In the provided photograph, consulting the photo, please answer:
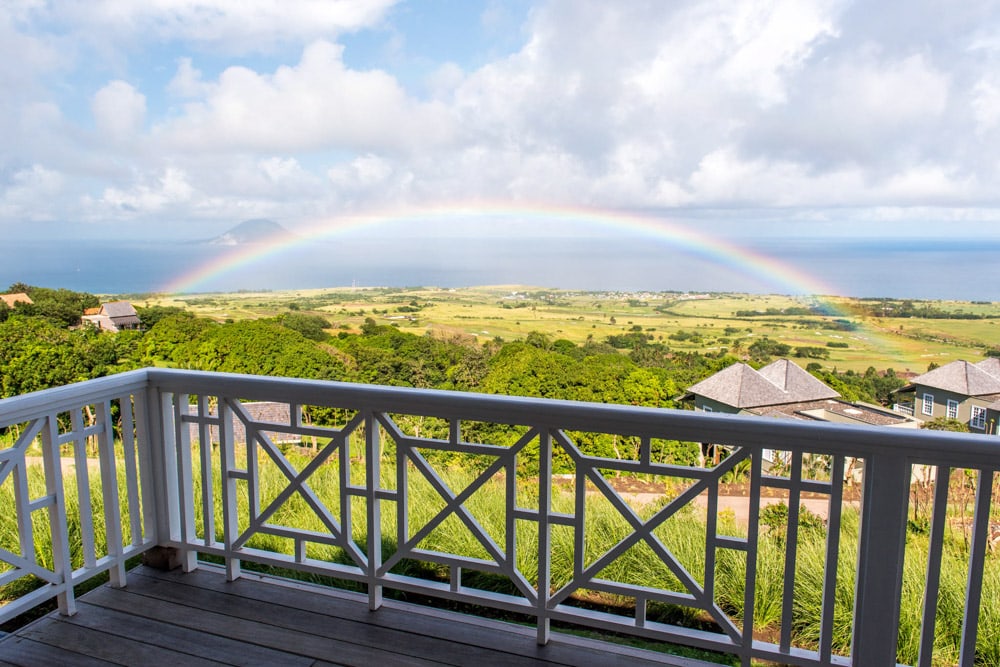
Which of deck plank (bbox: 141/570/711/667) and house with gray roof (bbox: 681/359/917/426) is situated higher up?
house with gray roof (bbox: 681/359/917/426)

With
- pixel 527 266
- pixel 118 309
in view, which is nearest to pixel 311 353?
pixel 118 309

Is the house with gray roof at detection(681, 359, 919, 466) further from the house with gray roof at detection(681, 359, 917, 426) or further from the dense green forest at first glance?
the dense green forest

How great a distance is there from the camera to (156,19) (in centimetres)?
628

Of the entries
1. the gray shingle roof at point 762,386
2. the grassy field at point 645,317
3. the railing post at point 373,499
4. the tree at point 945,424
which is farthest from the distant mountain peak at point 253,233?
the tree at point 945,424

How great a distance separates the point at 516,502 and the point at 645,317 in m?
4.32

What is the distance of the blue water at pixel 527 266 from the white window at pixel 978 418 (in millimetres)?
841

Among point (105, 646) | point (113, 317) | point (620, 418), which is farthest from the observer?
point (113, 317)

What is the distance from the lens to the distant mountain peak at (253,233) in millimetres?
8055

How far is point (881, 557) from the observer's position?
165cm

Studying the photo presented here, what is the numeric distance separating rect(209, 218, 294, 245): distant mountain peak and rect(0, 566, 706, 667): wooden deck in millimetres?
6386

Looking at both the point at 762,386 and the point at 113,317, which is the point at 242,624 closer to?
the point at 762,386

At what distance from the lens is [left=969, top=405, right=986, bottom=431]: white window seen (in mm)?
4225

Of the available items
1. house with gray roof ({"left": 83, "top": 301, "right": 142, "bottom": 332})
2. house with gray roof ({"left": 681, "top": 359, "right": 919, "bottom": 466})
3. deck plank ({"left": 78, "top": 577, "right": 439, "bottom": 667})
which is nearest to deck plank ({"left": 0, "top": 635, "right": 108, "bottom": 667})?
deck plank ({"left": 78, "top": 577, "right": 439, "bottom": 667})

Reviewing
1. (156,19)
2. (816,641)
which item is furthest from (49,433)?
(156,19)
